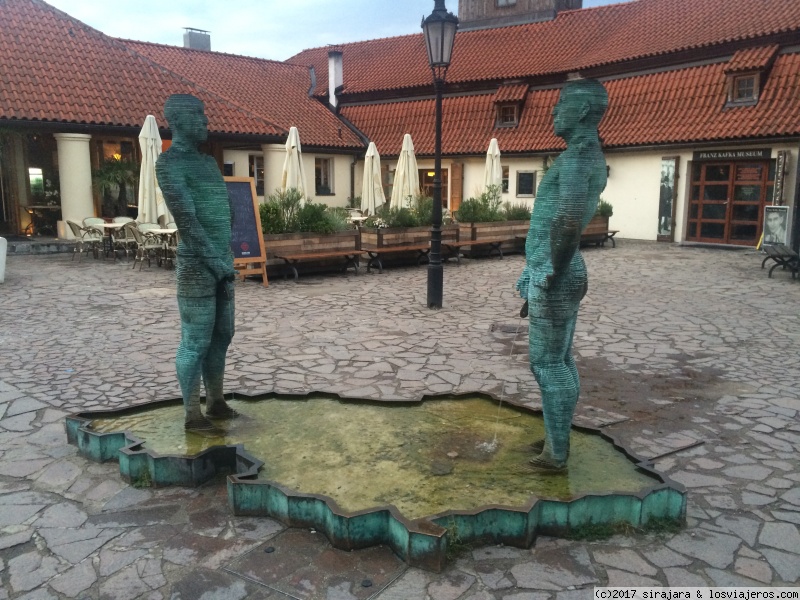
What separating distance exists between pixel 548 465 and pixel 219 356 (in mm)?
2440

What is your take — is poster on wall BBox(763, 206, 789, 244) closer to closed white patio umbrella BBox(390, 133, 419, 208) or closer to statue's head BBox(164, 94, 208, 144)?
closed white patio umbrella BBox(390, 133, 419, 208)

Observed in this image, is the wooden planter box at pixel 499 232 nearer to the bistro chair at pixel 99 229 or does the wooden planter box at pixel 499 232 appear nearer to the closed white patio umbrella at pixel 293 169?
the closed white patio umbrella at pixel 293 169

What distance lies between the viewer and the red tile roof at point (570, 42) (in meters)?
20.1

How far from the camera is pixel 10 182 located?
17.7 metres

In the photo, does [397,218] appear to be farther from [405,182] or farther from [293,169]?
[293,169]

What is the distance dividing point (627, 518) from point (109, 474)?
3181mm

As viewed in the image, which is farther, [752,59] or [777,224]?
[752,59]

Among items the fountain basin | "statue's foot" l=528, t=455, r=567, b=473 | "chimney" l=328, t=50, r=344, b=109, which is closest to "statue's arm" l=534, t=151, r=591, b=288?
"statue's foot" l=528, t=455, r=567, b=473

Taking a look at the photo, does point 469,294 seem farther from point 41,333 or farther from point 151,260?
point 151,260

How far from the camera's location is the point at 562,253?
12.1ft

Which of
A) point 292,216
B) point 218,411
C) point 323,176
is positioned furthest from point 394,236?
point 323,176

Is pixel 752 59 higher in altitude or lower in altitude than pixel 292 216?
higher

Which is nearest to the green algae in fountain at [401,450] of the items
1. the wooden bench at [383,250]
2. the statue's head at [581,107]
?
the statue's head at [581,107]

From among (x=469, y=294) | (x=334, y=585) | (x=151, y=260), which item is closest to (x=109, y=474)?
(x=334, y=585)
